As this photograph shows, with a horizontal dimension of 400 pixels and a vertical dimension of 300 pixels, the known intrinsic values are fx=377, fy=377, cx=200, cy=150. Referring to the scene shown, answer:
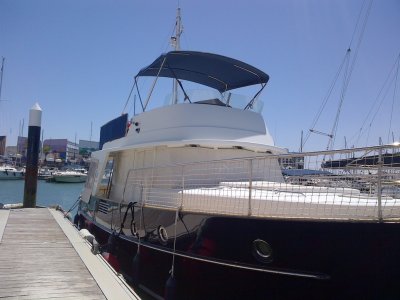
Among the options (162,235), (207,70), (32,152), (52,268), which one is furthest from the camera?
(32,152)

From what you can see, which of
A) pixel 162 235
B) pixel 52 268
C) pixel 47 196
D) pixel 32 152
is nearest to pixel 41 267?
pixel 52 268

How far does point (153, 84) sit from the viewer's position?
10.3 meters

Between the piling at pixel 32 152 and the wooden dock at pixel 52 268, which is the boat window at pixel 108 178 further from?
the piling at pixel 32 152

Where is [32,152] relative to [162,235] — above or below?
above

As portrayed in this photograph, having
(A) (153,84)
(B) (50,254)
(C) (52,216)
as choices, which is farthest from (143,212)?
(C) (52,216)

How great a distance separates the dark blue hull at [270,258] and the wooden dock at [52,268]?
1225 millimetres

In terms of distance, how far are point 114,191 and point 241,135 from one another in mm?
4207

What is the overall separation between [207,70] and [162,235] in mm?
5468

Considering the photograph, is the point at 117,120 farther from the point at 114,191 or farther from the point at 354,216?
the point at 354,216

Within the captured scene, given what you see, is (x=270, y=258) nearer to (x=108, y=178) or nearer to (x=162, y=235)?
(x=162, y=235)

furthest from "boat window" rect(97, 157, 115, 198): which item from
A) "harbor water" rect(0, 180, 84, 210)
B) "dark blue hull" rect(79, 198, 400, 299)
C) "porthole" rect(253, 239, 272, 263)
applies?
"harbor water" rect(0, 180, 84, 210)

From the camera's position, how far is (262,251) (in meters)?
5.22

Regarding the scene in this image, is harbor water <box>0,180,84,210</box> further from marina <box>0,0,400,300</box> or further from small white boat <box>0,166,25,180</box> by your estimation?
marina <box>0,0,400,300</box>

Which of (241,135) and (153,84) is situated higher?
(153,84)
